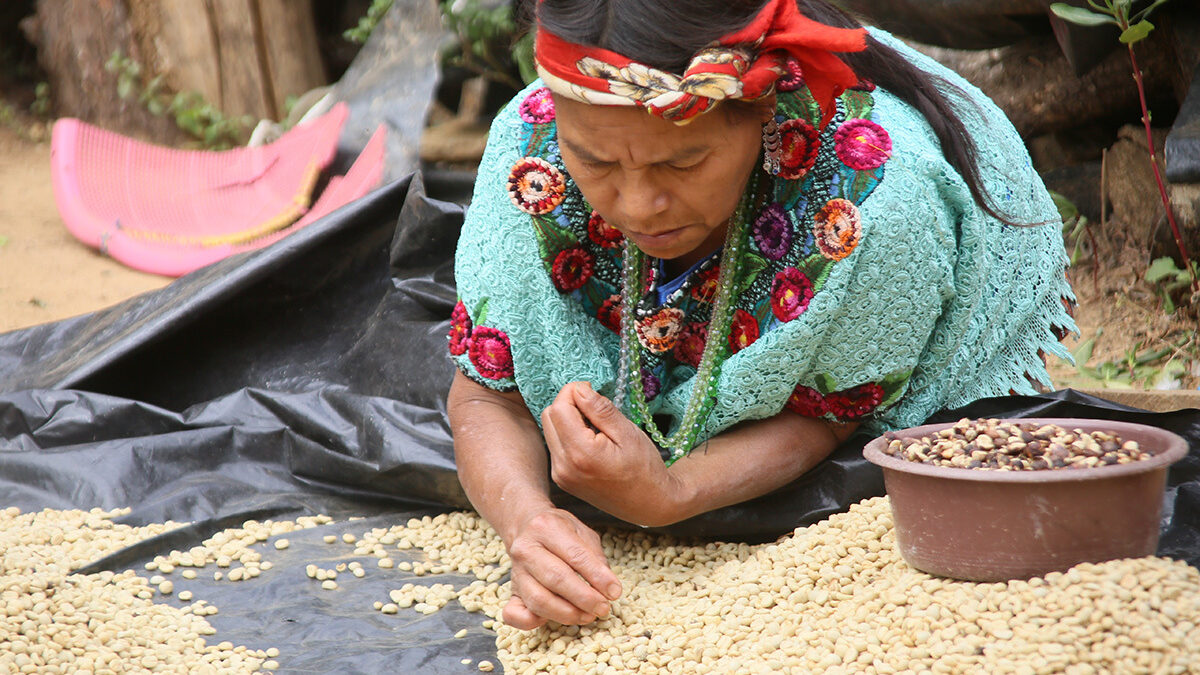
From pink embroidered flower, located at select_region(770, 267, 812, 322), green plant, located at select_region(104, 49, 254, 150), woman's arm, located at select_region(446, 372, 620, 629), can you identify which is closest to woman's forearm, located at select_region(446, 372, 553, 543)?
woman's arm, located at select_region(446, 372, 620, 629)

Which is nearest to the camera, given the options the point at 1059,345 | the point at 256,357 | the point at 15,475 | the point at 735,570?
the point at 735,570

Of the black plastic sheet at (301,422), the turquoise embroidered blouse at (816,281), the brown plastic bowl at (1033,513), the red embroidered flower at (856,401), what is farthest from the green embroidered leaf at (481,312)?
the brown plastic bowl at (1033,513)

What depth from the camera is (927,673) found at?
65.1 inches

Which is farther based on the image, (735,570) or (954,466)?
(735,570)

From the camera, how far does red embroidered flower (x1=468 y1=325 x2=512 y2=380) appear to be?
2.43 meters

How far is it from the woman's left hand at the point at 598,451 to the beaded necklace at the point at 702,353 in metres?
0.25

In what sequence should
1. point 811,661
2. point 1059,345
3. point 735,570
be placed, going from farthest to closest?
point 1059,345 → point 735,570 → point 811,661

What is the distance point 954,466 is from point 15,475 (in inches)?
94.4

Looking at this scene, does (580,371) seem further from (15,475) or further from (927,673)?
(15,475)

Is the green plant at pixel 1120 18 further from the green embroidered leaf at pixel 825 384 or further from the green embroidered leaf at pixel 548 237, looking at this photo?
the green embroidered leaf at pixel 548 237

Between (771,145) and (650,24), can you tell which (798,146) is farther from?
(650,24)

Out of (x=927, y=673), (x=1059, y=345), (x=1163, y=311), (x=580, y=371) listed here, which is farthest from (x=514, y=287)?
(x=1163, y=311)

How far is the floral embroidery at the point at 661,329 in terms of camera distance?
7.80ft

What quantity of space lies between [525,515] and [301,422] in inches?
45.8
